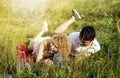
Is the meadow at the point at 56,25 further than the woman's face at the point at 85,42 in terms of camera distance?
No

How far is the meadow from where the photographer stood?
4.13m

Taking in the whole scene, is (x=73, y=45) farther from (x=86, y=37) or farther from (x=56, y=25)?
(x=56, y=25)

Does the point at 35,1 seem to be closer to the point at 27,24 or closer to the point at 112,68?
the point at 27,24

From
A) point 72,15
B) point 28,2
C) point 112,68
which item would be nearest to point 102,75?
point 112,68

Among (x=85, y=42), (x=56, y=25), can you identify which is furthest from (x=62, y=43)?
(x=56, y=25)

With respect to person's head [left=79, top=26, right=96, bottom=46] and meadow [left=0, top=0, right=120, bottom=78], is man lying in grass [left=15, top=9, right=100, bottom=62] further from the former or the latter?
meadow [left=0, top=0, right=120, bottom=78]

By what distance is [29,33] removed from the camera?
606 cm

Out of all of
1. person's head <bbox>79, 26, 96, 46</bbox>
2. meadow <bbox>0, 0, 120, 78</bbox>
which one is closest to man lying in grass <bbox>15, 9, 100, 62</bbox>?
person's head <bbox>79, 26, 96, 46</bbox>

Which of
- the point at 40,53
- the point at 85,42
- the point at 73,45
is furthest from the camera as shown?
the point at 73,45

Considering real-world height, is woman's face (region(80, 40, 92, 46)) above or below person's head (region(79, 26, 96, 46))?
below

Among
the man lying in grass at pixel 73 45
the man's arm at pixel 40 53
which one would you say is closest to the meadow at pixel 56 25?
the man lying in grass at pixel 73 45

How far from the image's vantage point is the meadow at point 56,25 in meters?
4.13

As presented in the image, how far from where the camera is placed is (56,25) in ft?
21.1

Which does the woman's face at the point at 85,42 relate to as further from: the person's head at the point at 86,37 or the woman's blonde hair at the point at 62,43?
the woman's blonde hair at the point at 62,43
